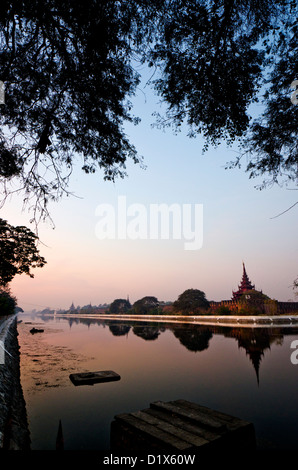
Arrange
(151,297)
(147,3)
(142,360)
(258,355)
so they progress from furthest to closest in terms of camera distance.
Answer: (151,297) → (142,360) → (258,355) → (147,3)

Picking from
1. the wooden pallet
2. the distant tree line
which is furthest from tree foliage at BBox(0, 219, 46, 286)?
the distant tree line

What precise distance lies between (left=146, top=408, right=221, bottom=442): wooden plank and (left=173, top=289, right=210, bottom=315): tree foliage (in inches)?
2260

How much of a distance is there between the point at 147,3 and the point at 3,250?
1581 centimetres

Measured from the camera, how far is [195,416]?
4.13m

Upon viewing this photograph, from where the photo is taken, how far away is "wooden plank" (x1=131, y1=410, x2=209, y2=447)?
135 inches

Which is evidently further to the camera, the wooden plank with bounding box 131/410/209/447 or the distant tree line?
the distant tree line

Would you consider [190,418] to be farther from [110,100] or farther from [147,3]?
[147,3]

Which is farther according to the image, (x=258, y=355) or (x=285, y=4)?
(x=258, y=355)

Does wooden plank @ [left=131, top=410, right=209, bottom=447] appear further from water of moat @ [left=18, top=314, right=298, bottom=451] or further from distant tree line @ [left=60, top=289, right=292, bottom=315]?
distant tree line @ [left=60, top=289, right=292, bottom=315]

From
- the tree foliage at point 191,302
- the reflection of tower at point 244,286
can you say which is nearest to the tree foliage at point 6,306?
the tree foliage at point 191,302

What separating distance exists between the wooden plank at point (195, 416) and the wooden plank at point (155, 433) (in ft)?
1.86

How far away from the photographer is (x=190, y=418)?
4.09m

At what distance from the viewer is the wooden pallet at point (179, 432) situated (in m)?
3.45
